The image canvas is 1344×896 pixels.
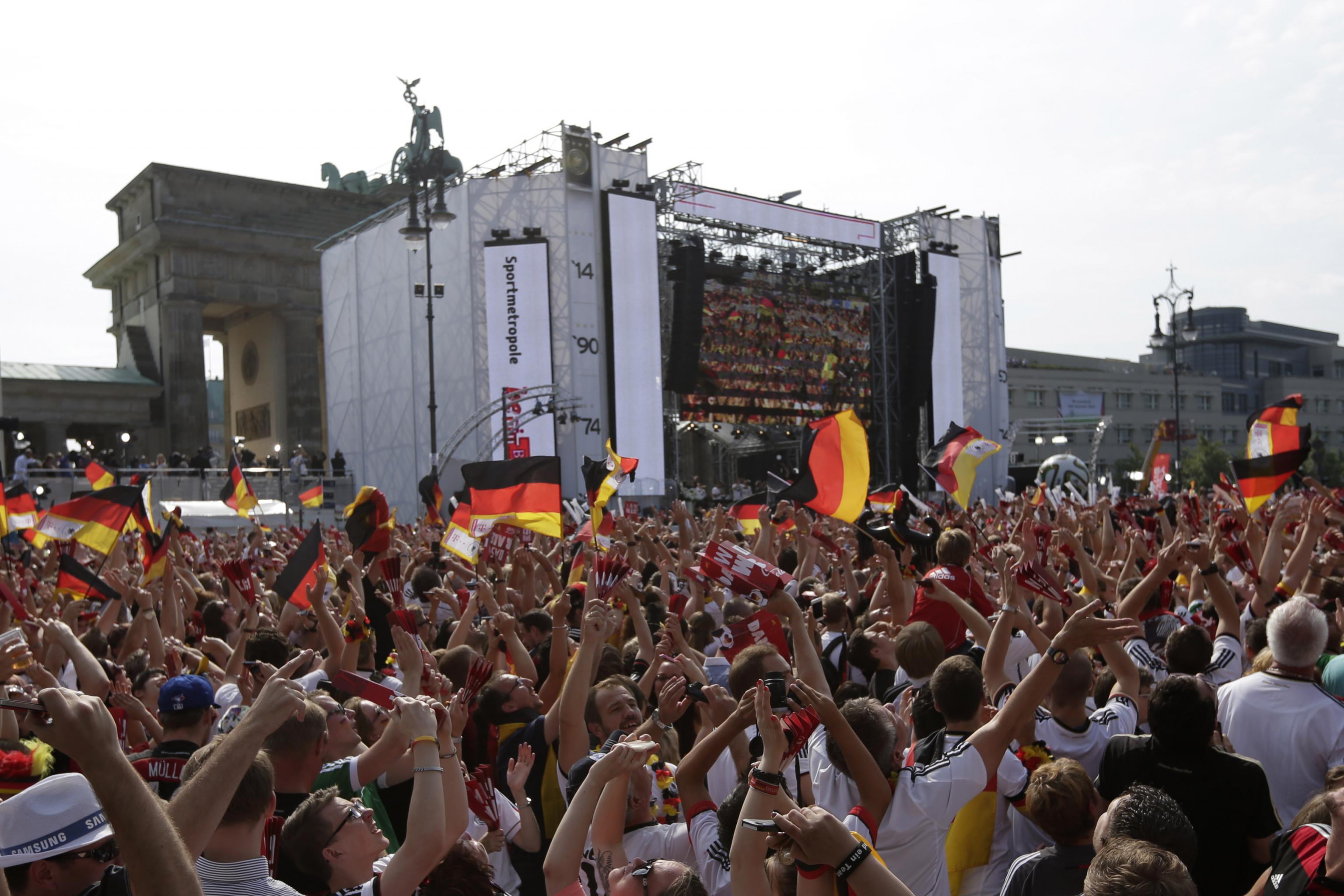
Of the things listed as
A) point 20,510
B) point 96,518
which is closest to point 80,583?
point 96,518

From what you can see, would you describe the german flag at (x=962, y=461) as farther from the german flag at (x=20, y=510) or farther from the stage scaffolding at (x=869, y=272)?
the stage scaffolding at (x=869, y=272)

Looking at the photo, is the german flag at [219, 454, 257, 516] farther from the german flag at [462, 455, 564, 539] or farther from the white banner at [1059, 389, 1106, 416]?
the white banner at [1059, 389, 1106, 416]

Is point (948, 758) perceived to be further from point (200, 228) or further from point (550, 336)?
point (200, 228)

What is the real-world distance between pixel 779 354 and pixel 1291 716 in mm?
37487

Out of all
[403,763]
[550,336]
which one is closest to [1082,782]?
[403,763]

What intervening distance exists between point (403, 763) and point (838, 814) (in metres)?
1.66

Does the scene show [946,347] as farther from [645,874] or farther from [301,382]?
[645,874]

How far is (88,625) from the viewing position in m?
9.38

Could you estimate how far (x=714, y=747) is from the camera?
401cm

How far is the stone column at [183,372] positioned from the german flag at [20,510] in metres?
28.4

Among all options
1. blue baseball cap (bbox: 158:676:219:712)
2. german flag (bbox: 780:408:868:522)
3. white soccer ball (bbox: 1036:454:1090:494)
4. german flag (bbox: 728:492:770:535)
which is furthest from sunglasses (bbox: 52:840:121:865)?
white soccer ball (bbox: 1036:454:1090:494)

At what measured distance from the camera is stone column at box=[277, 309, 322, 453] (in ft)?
153

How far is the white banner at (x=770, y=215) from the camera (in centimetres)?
3794

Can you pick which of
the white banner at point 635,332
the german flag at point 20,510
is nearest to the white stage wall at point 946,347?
the white banner at point 635,332
